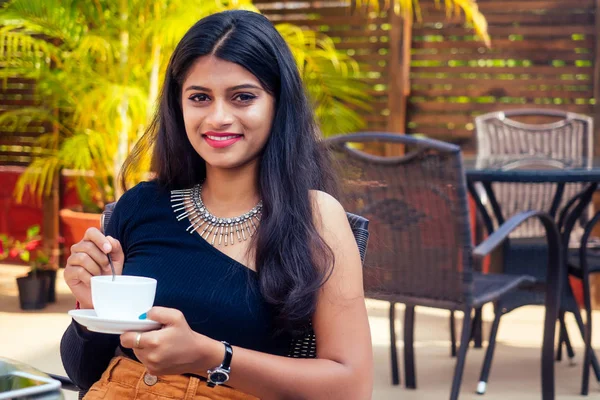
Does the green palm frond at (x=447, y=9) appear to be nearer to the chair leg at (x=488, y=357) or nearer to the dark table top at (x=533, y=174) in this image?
the dark table top at (x=533, y=174)

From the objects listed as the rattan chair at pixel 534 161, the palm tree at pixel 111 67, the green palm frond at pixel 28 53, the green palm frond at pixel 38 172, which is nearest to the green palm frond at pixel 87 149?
the palm tree at pixel 111 67

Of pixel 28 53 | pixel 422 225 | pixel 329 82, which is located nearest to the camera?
pixel 422 225

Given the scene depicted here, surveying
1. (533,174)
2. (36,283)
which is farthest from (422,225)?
(36,283)

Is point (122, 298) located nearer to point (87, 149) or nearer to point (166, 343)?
point (166, 343)

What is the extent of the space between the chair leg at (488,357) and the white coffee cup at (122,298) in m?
2.30

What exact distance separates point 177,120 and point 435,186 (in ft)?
4.32

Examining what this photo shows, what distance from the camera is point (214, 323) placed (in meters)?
1.45

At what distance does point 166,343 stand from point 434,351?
Result: 309 cm

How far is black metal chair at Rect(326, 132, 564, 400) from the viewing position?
2.84 metres

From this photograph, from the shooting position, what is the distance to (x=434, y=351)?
13.6ft

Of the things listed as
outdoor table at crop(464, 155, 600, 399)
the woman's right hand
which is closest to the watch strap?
the woman's right hand

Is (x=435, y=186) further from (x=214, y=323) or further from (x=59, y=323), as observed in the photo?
(x=59, y=323)

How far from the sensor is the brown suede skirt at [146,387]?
55.1 inches

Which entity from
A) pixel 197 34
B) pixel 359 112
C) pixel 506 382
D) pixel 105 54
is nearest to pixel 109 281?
pixel 197 34
